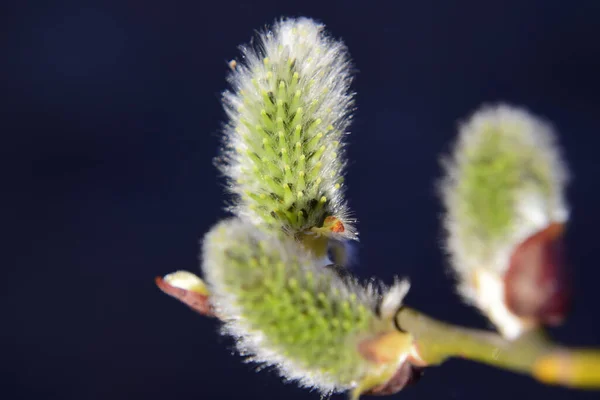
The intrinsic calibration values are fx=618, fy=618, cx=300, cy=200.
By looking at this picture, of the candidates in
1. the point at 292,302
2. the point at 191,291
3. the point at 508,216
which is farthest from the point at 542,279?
the point at 191,291

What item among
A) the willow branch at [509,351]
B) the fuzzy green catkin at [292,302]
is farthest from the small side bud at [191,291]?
the willow branch at [509,351]

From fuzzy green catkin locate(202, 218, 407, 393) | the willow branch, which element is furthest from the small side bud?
the willow branch

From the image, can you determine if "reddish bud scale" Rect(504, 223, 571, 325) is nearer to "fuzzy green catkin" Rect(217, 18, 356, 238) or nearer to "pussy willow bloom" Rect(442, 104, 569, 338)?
"pussy willow bloom" Rect(442, 104, 569, 338)

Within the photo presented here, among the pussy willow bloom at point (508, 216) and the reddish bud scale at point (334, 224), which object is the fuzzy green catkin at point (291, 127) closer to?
the reddish bud scale at point (334, 224)

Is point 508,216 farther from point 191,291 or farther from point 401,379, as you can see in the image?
point 191,291

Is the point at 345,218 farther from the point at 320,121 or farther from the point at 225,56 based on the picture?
the point at 225,56

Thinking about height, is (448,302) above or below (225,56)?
below

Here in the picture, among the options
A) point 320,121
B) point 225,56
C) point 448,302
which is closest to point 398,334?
point 320,121
